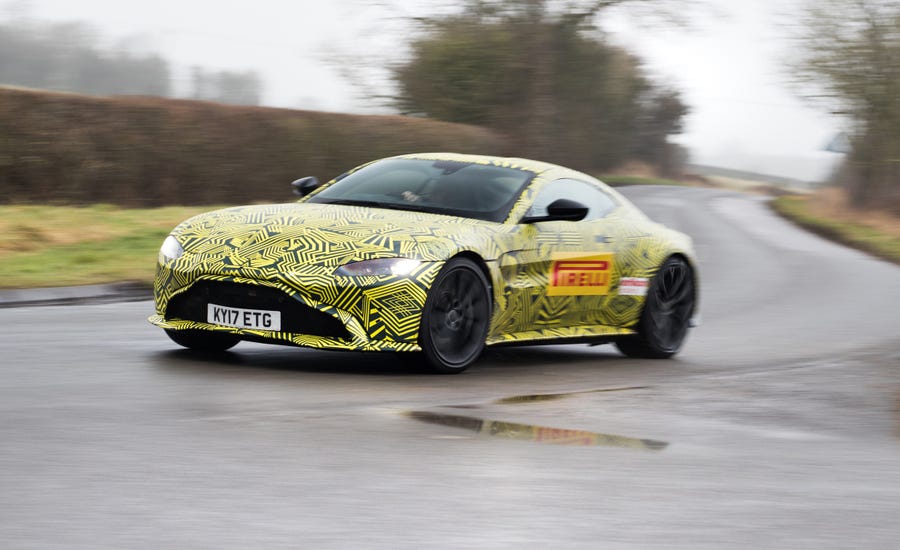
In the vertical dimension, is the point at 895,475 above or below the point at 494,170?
below

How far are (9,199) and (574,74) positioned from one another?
27.2 meters

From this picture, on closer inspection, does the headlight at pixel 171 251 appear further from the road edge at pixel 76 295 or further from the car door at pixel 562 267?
the road edge at pixel 76 295

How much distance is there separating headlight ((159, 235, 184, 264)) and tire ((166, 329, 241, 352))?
1.66 feet

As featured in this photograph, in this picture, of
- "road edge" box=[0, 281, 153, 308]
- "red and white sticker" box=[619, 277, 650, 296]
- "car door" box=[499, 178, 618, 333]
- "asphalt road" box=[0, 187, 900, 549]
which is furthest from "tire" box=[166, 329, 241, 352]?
"road edge" box=[0, 281, 153, 308]

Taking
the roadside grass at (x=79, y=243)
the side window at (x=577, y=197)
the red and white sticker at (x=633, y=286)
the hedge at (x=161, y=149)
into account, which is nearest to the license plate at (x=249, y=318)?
the side window at (x=577, y=197)

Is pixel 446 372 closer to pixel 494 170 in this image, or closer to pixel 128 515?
pixel 494 170

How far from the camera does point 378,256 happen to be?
839 centimetres

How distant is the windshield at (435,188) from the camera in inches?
374

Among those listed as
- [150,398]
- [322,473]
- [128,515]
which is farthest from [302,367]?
[128,515]

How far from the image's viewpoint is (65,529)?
15.1 feet

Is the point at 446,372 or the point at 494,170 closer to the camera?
the point at 446,372

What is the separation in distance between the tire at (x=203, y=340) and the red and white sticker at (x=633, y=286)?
111 inches

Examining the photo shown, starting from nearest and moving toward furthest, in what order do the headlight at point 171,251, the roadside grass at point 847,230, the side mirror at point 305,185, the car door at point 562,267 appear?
1. the headlight at point 171,251
2. the car door at point 562,267
3. the side mirror at point 305,185
4. the roadside grass at point 847,230

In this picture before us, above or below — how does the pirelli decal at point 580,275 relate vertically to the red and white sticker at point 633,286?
above
